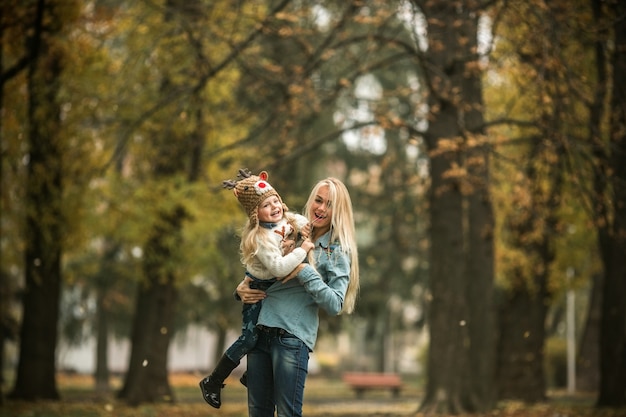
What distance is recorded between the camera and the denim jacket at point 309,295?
5.32m

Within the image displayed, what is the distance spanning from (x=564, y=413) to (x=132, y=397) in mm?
7708

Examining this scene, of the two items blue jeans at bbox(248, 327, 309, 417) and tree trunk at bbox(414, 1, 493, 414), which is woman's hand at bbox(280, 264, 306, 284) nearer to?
blue jeans at bbox(248, 327, 309, 417)

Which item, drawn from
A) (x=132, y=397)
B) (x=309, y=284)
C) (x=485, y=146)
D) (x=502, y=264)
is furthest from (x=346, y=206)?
(x=502, y=264)

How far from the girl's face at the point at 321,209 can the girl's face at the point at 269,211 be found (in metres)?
0.22

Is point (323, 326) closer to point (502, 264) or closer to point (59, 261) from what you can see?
point (502, 264)

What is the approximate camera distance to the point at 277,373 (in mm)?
5363

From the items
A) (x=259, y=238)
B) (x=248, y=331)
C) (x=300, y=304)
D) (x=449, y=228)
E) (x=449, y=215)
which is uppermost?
(x=449, y=215)

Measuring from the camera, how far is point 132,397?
1825 cm

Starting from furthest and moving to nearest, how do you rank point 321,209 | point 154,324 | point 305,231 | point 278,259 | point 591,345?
point 591,345, point 154,324, point 321,209, point 305,231, point 278,259

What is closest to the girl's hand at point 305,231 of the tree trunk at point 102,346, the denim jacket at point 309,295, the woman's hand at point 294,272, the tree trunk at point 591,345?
the denim jacket at point 309,295

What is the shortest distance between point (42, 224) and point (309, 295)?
38.1 feet

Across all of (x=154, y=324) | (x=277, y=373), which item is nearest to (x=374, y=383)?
(x=154, y=324)

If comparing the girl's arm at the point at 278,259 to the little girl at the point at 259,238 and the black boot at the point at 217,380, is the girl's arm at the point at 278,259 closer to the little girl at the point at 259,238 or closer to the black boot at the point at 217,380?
the little girl at the point at 259,238

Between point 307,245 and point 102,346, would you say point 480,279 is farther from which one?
point 102,346
